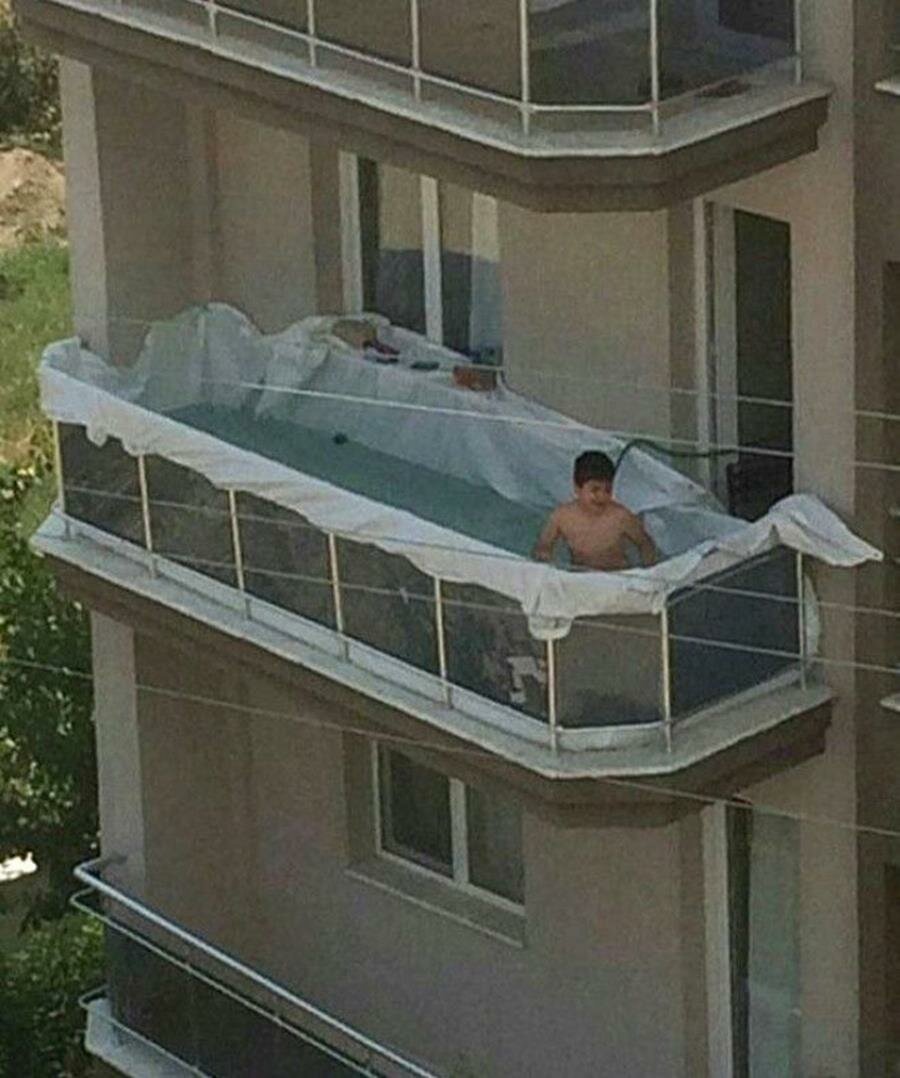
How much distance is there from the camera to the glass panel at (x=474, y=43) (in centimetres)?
1895

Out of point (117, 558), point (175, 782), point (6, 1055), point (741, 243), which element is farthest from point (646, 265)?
point (6, 1055)

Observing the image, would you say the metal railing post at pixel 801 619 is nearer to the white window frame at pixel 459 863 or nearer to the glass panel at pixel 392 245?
the white window frame at pixel 459 863

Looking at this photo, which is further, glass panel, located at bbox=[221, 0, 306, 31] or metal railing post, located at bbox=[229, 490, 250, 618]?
metal railing post, located at bbox=[229, 490, 250, 618]

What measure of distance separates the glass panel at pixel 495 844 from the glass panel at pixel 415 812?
22 centimetres

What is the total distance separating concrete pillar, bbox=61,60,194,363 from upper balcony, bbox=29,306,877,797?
34cm

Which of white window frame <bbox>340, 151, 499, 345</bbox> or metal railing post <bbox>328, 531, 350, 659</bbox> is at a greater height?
white window frame <bbox>340, 151, 499, 345</bbox>

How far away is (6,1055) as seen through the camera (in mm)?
26031

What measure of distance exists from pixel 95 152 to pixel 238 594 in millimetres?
2979

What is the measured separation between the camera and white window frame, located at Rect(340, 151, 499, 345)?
21562 mm

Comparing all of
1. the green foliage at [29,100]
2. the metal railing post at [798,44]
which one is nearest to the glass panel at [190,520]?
the metal railing post at [798,44]

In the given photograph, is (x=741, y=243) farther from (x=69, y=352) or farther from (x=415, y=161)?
(x=69, y=352)

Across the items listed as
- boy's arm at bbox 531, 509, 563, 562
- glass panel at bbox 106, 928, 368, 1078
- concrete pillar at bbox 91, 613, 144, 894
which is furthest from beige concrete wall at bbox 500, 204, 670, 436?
glass panel at bbox 106, 928, 368, 1078

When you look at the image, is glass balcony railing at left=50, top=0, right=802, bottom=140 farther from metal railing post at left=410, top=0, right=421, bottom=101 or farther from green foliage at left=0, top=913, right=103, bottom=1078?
green foliage at left=0, top=913, right=103, bottom=1078

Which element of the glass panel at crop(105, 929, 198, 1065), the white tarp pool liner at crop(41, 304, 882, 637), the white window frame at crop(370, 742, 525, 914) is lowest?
the glass panel at crop(105, 929, 198, 1065)
